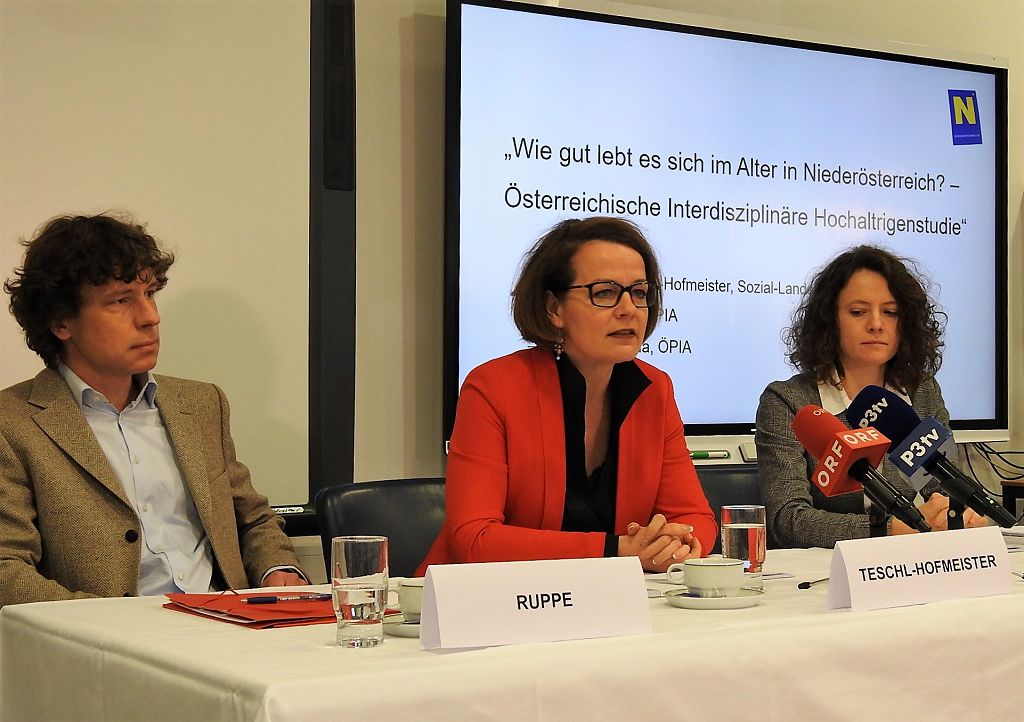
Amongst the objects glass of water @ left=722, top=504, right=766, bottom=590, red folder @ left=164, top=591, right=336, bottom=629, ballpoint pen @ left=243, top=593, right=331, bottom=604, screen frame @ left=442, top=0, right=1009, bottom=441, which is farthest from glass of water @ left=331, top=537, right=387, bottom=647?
screen frame @ left=442, top=0, right=1009, bottom=441

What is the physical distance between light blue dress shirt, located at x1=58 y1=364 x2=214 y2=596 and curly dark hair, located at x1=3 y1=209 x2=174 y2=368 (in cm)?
10

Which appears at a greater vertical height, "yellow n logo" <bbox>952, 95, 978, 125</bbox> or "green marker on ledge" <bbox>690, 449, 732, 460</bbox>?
"yellow n logo" <bbox>952, 95, 978, 125</bbox>

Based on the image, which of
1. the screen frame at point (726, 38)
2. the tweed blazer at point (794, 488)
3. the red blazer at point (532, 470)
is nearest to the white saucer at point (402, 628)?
the red blazer at point (532, 470)

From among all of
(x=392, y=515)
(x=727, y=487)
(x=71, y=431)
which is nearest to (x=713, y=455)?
(x=727, y=487)

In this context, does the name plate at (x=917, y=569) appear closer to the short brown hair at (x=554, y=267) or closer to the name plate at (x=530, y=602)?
the name plate at (x=530, y=602)

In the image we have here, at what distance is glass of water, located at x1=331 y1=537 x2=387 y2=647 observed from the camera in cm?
131

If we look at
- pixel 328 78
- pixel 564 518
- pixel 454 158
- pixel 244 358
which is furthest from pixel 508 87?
pixel 564 518

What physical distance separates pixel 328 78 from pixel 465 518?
1.80 meters

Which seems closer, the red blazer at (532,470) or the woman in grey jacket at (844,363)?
the red blazer at (532,470)

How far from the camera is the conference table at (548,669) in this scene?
1170mm

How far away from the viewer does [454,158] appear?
359 centimetres

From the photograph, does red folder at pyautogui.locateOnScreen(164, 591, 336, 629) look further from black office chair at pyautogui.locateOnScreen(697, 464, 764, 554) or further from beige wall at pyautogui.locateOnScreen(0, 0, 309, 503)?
beige wall at pyautogui.locateOnScreen(0, 0, 309, 503)

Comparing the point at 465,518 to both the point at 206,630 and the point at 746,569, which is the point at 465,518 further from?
the point at 206,630

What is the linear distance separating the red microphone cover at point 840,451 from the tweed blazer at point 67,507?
3.80 ft
